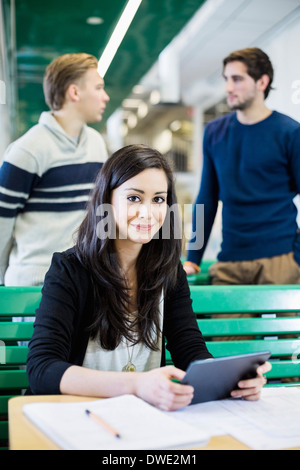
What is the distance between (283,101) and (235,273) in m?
1.82

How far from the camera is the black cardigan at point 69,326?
3.76ft

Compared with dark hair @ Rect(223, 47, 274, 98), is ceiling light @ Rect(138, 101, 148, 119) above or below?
above

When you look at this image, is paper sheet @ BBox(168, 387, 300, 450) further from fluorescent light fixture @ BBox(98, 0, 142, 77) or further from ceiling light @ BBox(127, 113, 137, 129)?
ceiling light @ BBox(127, 113, 137, 129)

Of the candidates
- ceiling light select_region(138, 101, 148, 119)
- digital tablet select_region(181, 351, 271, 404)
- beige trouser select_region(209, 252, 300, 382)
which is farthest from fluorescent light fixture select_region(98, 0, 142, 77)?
ceiling light select_region(138, 101, 148, 119)

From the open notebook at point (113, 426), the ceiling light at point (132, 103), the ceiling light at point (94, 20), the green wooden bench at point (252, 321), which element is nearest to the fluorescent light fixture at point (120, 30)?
the ceiling light at point (94, 20)

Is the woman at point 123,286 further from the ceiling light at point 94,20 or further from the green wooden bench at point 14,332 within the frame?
the ceiling light at point 94,20

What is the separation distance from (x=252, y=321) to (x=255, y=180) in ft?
2.47

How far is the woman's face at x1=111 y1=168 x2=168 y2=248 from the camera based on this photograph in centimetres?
138

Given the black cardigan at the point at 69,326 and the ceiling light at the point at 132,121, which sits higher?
the ceiling light at the point at 132,121

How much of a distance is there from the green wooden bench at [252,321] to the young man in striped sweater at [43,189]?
59 cm

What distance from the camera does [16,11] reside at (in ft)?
13.4

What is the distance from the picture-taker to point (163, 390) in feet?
3.26

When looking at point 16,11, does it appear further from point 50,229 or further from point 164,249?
point 164,249

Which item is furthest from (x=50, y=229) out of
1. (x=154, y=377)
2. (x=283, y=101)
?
Answer: (x=283, y=101)
